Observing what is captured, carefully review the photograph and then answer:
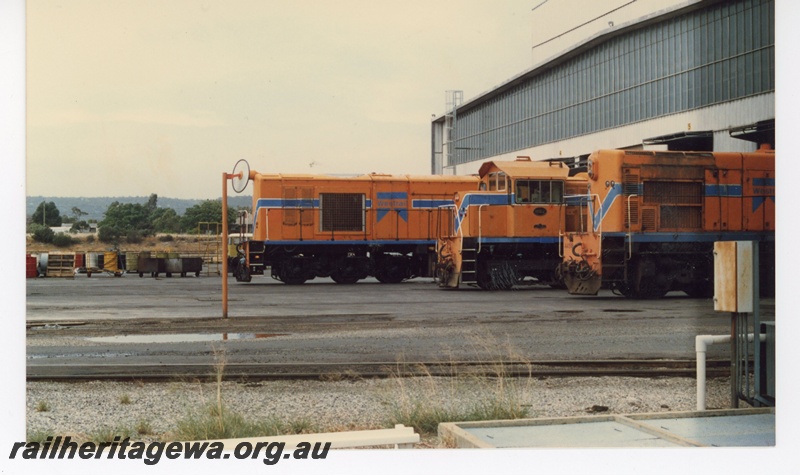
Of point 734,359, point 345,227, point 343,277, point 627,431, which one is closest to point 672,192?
point 343,277

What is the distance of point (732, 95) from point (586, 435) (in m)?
5.33

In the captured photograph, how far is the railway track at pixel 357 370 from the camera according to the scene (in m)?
8.83

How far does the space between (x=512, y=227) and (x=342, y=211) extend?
589cm

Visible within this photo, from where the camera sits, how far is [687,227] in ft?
58.5

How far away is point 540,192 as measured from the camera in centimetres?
2075

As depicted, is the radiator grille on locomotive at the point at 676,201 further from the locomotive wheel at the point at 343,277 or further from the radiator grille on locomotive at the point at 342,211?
the radiator grille on locomotive at the point at 342,211

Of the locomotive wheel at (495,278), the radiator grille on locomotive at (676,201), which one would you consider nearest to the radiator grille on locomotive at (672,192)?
the radiator grille on locomotive at (676,201)

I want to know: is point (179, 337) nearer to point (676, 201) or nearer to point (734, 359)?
point (734, 359)

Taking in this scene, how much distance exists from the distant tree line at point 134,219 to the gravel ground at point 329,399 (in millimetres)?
1673

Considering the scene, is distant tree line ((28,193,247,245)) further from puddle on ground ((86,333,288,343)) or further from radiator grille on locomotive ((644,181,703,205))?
radiator grille on locomotive ((644,181,703,205))

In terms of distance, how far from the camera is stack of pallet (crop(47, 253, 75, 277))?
90.3 feet

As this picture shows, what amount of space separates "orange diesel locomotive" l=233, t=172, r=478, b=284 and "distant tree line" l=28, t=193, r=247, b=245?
40.5 ft
